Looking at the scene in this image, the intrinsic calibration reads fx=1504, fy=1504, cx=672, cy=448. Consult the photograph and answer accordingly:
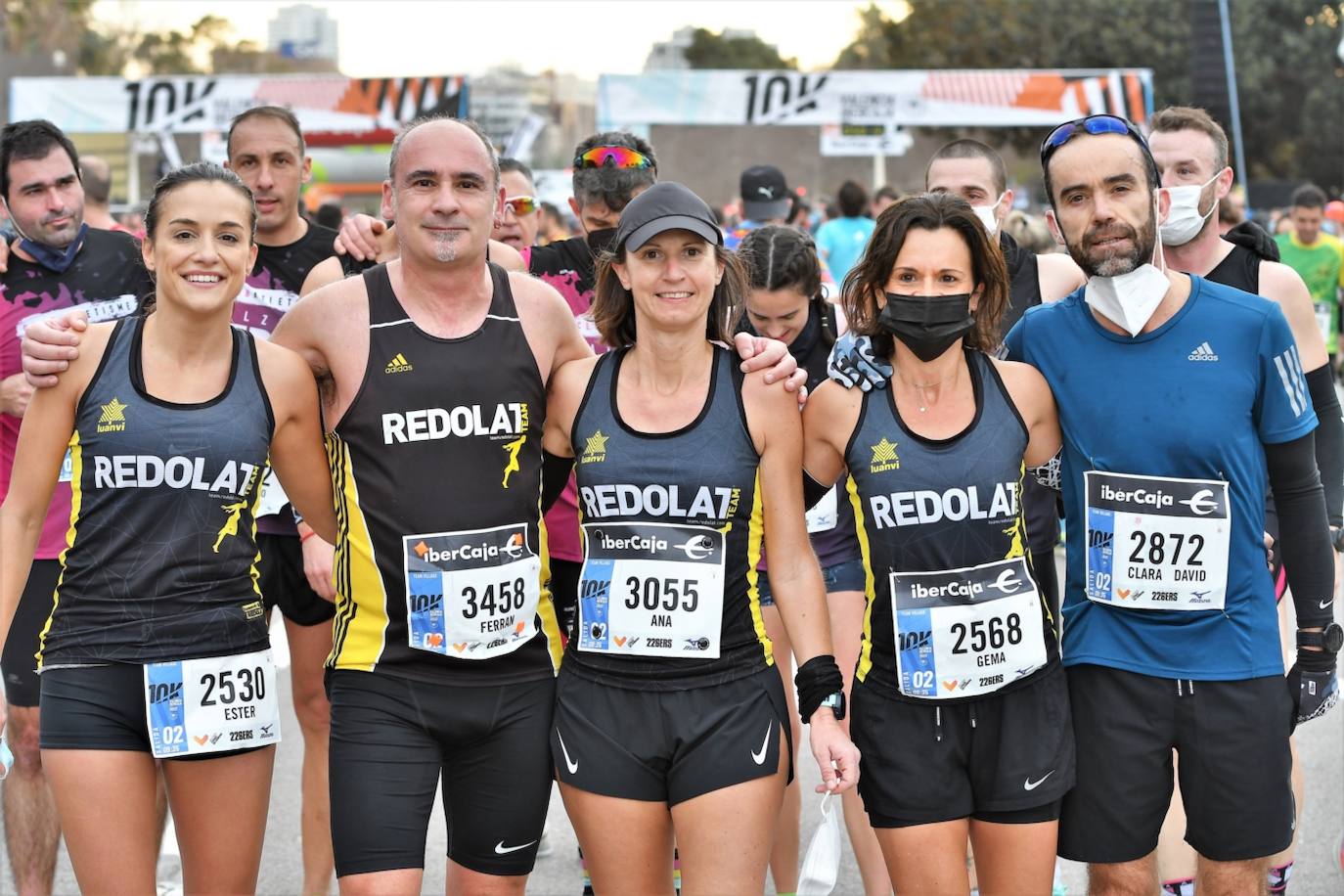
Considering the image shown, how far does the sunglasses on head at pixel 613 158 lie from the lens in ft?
18.4

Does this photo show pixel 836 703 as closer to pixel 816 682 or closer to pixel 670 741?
pixel 816 682

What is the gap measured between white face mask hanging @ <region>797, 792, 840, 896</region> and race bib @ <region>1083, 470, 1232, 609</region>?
0.91 m

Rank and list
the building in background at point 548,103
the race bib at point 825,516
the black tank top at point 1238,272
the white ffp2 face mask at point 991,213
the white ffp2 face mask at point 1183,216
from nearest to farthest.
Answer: the white ffp2 face mask at point 1183,216
the black tank top at point 1238,272
the race bib at point 825,516
the white ffp2 face mask at point 991,213
the building in background at point 548,103

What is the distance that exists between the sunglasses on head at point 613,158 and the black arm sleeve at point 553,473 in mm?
1898

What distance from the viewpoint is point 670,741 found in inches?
141

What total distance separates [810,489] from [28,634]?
Answer: 270 cm

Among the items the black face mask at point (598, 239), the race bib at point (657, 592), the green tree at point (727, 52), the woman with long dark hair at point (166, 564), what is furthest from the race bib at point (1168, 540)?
the green tree at point (727, 52)

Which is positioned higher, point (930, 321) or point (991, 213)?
point (991, 213)

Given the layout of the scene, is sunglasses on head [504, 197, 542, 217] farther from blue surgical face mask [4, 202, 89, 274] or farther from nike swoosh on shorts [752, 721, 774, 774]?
nike swoosh on shorts [752, 721, 774, 774]

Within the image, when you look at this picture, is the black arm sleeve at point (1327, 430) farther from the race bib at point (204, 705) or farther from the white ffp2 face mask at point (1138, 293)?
the race bib at point (204, 705)

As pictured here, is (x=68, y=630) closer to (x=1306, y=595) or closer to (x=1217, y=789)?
(x=1217, y=789)

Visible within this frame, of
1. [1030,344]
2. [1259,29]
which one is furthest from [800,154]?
[1030,344]

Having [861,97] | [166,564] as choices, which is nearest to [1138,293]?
[166,564]

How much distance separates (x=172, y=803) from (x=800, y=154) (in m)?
44.8
